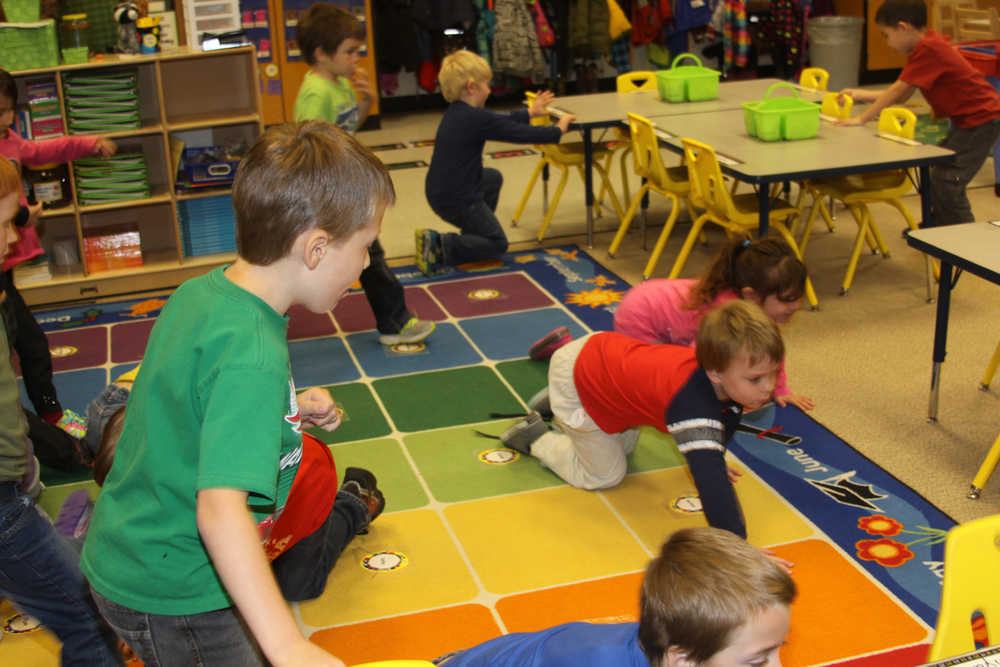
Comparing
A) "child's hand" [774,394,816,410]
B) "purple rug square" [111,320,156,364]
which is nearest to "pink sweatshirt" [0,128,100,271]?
"purple rug square" [111,320,156,364]

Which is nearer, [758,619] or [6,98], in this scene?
[758,619]

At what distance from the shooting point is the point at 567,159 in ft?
17.8

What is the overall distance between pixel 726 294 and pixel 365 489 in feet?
3.96

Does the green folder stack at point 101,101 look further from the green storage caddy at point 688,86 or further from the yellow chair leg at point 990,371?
the yellow chair leg at point 990,371

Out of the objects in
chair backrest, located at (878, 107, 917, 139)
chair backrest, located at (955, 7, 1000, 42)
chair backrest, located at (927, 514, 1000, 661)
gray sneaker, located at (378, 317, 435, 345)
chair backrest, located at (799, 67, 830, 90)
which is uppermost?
chair backrest, located at (955, 7, 1000, 42)

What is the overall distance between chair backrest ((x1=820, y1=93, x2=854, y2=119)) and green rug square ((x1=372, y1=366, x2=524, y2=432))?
2262 millimetres

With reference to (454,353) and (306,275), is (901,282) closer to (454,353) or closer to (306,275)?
(454,353)

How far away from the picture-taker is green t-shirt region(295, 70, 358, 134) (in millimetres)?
4102

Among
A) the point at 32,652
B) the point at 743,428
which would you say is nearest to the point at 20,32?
the point at 32,652

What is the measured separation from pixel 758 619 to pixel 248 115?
4.13 metres

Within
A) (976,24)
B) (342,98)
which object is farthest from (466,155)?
(976,24)

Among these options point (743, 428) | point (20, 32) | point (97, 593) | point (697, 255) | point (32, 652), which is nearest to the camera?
point (97, 593)

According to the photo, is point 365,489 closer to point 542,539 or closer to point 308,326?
point 542,539

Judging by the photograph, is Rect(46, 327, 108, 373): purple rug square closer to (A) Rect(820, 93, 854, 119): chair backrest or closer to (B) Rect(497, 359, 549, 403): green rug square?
A: (B) Rect(497, 359, 549, 403): green rug square
